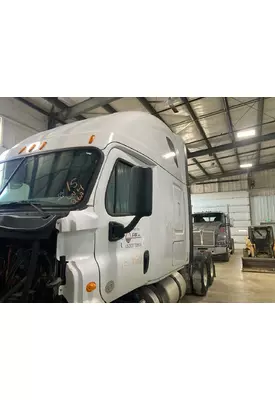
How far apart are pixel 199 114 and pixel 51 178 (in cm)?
521

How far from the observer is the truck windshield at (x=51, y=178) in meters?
2.07

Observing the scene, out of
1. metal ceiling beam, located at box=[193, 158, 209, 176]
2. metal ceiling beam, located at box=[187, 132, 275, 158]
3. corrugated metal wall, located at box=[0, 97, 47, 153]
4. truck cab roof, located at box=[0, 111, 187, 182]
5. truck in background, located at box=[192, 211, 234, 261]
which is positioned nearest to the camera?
truck cab roof, located at box=[0, 111, 187, 182]

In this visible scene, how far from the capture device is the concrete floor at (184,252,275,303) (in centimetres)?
450

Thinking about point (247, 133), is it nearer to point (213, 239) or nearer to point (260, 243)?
point (213, 239)

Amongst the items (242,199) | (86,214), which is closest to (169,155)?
(86,214)

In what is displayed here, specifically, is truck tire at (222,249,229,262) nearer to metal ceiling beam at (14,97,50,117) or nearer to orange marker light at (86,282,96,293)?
metal ceiling beam at (14,97,50,117)

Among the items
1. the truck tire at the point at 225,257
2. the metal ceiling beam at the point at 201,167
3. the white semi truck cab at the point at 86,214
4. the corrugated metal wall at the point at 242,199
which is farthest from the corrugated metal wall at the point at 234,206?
the white semi truck cab at the point at 86,214

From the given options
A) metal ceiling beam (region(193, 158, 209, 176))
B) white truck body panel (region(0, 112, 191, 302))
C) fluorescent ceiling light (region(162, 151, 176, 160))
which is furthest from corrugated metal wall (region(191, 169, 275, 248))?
fluorescent ceiling light (region(162, 151, 176, 160))

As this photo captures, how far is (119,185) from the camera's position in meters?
2.23

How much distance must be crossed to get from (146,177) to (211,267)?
15.3 ft

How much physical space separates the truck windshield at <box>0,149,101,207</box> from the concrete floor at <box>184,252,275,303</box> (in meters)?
3.44

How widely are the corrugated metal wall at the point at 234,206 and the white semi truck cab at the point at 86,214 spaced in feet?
41.3

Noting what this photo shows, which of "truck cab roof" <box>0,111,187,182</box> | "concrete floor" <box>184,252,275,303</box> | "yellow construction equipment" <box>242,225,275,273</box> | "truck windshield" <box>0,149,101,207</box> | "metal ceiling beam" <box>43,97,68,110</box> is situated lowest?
"concrete floor" <box>184,252,275,303</box>
